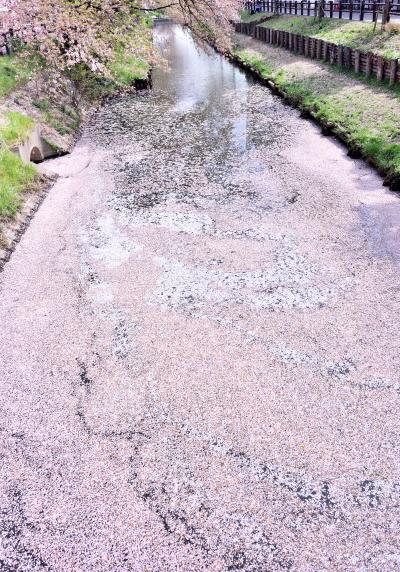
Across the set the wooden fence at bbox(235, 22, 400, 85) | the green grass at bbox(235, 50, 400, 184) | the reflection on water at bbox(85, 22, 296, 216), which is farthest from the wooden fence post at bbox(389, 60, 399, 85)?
the reflection on water at bbox(85, 22, 296, 216)

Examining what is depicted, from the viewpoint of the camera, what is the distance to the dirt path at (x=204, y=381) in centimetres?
477

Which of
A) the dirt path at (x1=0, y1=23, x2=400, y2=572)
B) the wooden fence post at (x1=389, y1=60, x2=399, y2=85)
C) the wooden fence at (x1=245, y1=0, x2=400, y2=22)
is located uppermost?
the wooden fence at (x1=245, y1=0, x2=400, y2=22)

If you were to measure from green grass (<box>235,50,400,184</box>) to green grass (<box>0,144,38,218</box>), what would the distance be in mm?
9882

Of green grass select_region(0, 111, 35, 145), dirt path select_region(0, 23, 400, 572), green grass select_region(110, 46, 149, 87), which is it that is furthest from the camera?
green grass select_region(110, 46, 149, 87)

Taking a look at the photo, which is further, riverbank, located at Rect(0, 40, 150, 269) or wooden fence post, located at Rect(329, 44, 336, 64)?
wooden fence post, located at Rect(329, 44, 336, 64)

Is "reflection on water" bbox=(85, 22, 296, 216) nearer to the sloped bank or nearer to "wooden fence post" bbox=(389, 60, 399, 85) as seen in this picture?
the sloped bank

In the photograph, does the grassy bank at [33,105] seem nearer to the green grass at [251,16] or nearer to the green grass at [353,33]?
the green grass at [353,33]

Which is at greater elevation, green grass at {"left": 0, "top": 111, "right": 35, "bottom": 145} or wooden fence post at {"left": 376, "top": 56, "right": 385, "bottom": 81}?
wooden fence post at {"left": 376, "top": 56, "right": 385, "bottom": 81}

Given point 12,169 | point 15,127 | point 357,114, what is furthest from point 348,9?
point 12,169

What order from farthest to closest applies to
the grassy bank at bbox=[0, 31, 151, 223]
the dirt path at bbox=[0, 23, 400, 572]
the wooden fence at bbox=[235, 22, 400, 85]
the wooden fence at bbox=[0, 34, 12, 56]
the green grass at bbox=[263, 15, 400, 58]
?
1. the green grass at bbox=[263, 15, 400, 58]
2. the wooden fence at bbox=[0, 34, 12, 56]
3. the wooden fence at bbox=[235, 22, 400, 85]
4. the grassy bank at bbox=[0, 31, 151, 223]
5. the dirt path at bbox=[0, 23, 400, 572]

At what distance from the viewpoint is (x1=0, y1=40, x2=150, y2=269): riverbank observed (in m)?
11.4

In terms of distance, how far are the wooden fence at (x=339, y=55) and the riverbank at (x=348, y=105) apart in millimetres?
471

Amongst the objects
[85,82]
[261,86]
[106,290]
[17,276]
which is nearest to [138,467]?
[106,290]

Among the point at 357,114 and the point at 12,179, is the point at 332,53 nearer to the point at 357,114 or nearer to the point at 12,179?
the point at 357,114
